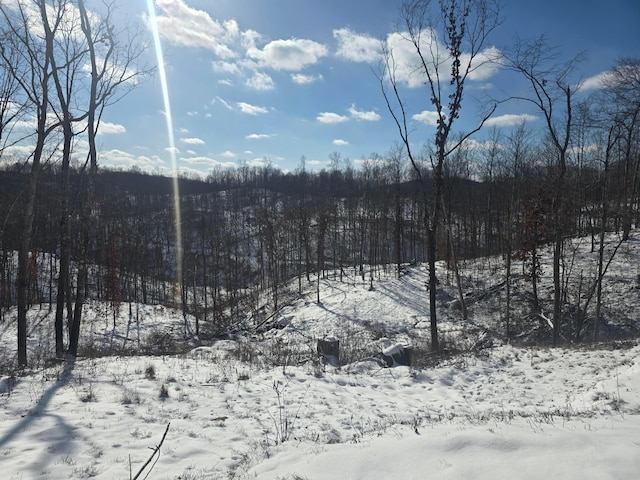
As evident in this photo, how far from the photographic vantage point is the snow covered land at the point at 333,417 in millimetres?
3609

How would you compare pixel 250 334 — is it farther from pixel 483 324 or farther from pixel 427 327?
pixel 483 324

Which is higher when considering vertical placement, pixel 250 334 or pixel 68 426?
pixel 68 426

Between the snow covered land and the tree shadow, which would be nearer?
the snow covered land

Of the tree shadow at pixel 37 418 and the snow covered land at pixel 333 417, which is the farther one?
the tree shadow at pixel 37 418

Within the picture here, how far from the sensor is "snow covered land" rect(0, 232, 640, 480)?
3.61 meters

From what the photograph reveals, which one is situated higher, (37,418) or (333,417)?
(37,418)

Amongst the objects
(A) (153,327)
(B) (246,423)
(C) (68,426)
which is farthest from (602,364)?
(A) (153,327)

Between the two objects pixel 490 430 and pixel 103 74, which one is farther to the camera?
pixel 103 74

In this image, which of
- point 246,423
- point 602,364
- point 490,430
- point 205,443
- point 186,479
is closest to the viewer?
point 186,479

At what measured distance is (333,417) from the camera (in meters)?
6.11

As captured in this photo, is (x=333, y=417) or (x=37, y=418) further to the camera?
(x=333, y=417)

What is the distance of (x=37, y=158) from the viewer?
1005 cm

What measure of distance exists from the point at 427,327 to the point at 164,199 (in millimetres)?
110117

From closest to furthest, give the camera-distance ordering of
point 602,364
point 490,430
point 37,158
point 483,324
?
point 490,430, point 602,364, point 37,158, point 483,324
